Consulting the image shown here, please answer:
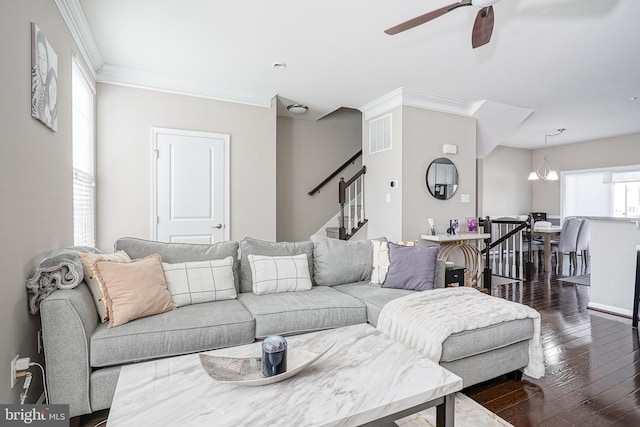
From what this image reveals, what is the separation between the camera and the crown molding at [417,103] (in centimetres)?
446

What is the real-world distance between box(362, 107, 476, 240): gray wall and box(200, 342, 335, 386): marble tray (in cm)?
318

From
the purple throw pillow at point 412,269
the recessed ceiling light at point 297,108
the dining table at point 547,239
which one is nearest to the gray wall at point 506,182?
the dining table at point 547,239

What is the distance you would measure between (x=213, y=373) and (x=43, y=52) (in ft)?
7.11

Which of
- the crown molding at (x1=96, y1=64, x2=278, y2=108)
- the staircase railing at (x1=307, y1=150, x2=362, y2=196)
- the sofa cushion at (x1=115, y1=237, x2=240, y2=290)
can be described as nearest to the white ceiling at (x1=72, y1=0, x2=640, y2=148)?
the crown molding at (x1=96, y1=64, x2=278, y2=108)

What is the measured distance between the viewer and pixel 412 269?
297 cm

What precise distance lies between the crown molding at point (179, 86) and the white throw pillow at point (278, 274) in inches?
94.9

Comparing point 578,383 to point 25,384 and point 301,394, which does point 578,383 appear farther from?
point 25,384

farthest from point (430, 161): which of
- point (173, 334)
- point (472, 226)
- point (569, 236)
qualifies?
point (173, 334)

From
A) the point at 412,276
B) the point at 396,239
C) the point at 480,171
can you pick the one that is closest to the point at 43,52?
the point at 412,276

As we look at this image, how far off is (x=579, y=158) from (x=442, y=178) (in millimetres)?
5279

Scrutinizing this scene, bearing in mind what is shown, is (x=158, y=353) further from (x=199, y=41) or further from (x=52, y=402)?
(x=199, y=41)

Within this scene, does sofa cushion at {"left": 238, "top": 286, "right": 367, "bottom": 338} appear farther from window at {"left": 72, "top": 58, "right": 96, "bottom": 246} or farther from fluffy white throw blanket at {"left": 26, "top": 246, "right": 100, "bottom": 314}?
window at {"left": 72, "top": 58, "right": 96, "bottom": 246}

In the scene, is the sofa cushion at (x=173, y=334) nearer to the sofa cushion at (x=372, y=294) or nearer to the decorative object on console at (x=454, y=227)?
the sofa cushion at (x=372, y=294)

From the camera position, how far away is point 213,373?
4.83 ft
